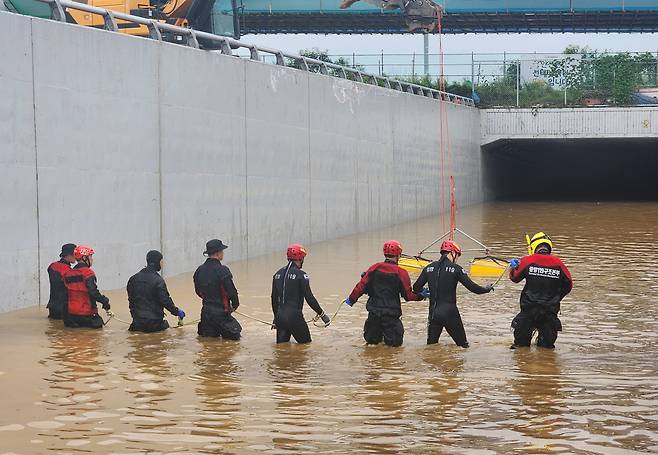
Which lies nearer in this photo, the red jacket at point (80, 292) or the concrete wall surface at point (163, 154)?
the red jacket at point (80, 292)

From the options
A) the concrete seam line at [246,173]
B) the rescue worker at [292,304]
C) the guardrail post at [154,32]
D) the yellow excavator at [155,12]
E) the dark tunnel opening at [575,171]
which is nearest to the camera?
the rescue worker at [292,304]

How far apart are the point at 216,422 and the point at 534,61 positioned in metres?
38.9

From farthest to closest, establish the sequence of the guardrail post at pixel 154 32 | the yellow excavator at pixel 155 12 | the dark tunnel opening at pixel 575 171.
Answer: the dark tunnel opening at pixel 575 171
the yellow excavator at pixel 155 12
the guardrail post at pixel 154 32

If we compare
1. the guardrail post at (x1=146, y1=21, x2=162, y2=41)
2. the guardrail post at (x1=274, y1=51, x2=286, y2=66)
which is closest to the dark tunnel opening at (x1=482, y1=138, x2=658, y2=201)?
the guardrail post at (x1=274, y1=51, x2=286, y2=66)

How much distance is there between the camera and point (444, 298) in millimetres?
13078

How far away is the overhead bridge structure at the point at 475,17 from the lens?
168 ft

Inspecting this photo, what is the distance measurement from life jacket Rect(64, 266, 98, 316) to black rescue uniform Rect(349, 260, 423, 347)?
143 inches

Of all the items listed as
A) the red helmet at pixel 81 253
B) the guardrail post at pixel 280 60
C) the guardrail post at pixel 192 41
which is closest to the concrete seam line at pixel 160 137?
the guardrail post at pixel 192 41

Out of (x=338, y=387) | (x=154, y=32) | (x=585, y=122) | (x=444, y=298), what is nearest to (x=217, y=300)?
(x=444, y=298)

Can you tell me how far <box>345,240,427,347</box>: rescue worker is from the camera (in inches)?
516

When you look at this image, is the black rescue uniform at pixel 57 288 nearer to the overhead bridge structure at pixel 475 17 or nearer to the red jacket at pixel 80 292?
the red jacket at pixel 80 292

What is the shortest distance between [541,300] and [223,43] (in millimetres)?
13133

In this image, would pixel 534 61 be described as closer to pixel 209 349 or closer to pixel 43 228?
pixel 43 228

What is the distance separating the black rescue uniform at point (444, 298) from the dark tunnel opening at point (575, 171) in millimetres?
34574
